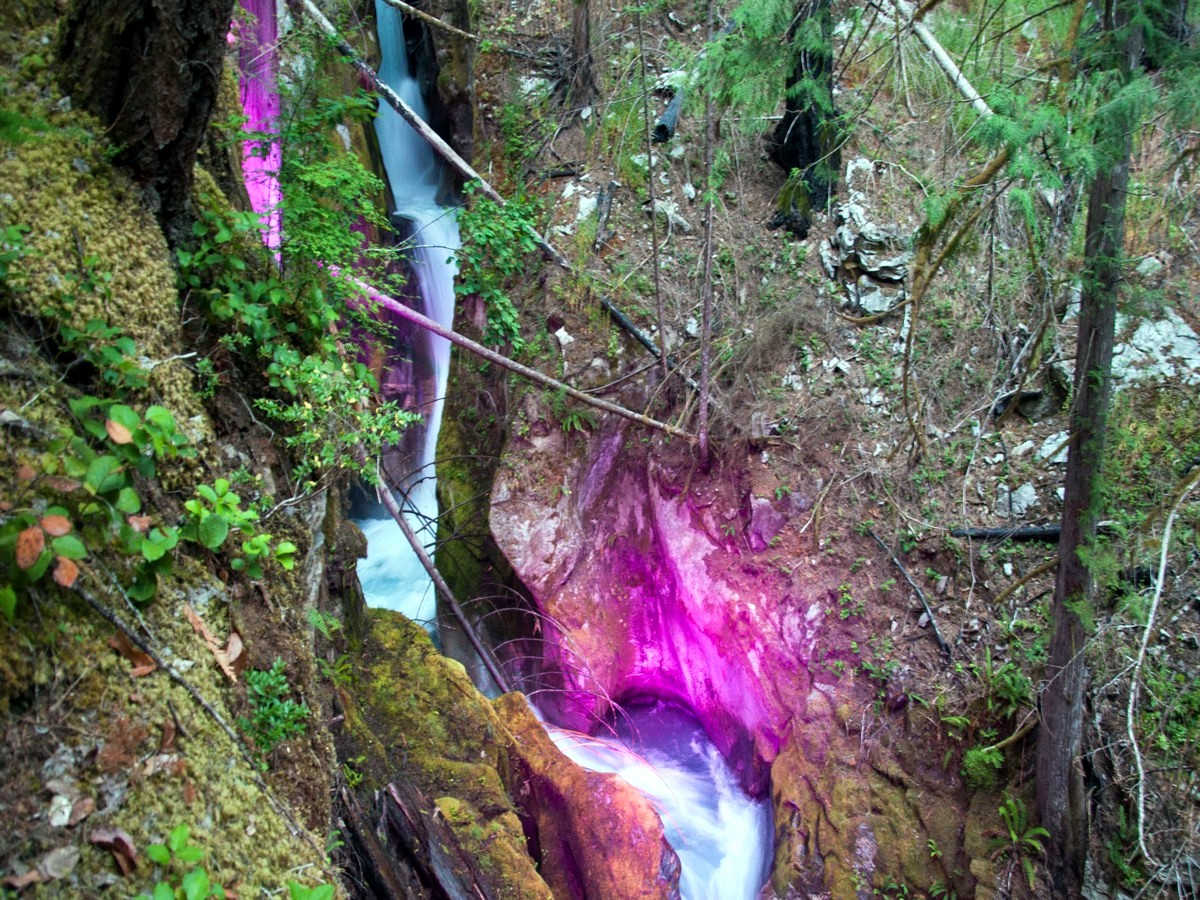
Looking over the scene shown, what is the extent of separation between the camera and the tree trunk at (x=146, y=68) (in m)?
2.42

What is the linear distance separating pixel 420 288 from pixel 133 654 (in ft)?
24.9

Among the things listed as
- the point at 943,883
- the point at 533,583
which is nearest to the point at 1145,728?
the point at 943,883

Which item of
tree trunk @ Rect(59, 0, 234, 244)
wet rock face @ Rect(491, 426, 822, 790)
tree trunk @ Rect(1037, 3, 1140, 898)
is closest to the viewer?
tree trunk @ Rect(59, 0, 234, 244)

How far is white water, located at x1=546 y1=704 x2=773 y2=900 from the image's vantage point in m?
5.61

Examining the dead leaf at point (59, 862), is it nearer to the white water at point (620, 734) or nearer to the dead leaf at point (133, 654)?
the dead leaf at point (133, 654)

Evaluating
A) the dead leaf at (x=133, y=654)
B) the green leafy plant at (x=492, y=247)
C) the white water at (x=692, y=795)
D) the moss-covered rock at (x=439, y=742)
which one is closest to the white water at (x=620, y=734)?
the white water at (x=692, y=795)

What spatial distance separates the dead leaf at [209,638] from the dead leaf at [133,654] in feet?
0.93

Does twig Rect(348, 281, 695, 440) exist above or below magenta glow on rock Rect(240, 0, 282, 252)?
below

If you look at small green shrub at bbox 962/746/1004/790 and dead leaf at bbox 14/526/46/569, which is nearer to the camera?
dead leaf at bbox 14/526/46/569

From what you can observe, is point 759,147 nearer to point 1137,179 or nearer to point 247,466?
point 1137,179

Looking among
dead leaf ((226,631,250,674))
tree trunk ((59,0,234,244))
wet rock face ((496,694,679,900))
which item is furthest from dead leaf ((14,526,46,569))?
wet rock face ((496,694,679,900))

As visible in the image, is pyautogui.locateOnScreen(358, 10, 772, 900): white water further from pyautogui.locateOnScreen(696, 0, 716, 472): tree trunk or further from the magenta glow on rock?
pyautogui.locateOnScreen(696, 0, 716, 472): tree trunk

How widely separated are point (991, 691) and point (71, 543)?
209 inches

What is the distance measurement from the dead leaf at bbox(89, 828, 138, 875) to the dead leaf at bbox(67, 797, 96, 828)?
0.05 meters
